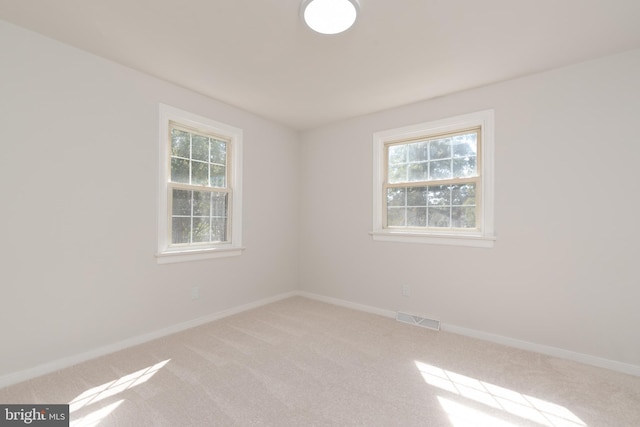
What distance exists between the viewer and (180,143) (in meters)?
3.02

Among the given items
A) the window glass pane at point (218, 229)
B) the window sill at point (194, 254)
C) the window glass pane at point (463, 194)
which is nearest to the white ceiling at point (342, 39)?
the window glass pane at point (463, 194)

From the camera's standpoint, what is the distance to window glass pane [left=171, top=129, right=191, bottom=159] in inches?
117

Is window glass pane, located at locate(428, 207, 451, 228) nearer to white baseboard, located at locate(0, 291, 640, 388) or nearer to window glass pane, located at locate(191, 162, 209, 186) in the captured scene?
white baseboard, located at locate(0, 291, 640, 388)

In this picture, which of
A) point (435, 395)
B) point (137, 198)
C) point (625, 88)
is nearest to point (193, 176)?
point (137, 198)

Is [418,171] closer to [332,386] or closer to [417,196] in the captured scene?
[417,196]

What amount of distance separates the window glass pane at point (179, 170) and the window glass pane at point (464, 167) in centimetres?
292

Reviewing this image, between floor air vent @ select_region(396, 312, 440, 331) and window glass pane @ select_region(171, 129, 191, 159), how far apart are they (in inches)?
118

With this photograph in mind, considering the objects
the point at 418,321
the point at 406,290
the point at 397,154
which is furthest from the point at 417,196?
the point at 418,321

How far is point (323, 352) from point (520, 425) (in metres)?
1.41

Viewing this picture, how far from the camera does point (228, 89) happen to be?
2951 millimetres

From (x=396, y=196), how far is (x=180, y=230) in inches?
99.3

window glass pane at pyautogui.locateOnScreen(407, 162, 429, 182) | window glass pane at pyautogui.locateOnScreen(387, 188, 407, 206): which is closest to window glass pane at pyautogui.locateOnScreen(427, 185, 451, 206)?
window glass pane at pyautogui.locateOnScreen(407, 162, 429, 182)

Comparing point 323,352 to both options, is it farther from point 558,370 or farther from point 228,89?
point 228,89

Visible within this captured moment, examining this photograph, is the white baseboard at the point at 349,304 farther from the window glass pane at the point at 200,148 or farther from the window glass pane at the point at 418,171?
the window glass pane at the point at 200,148
